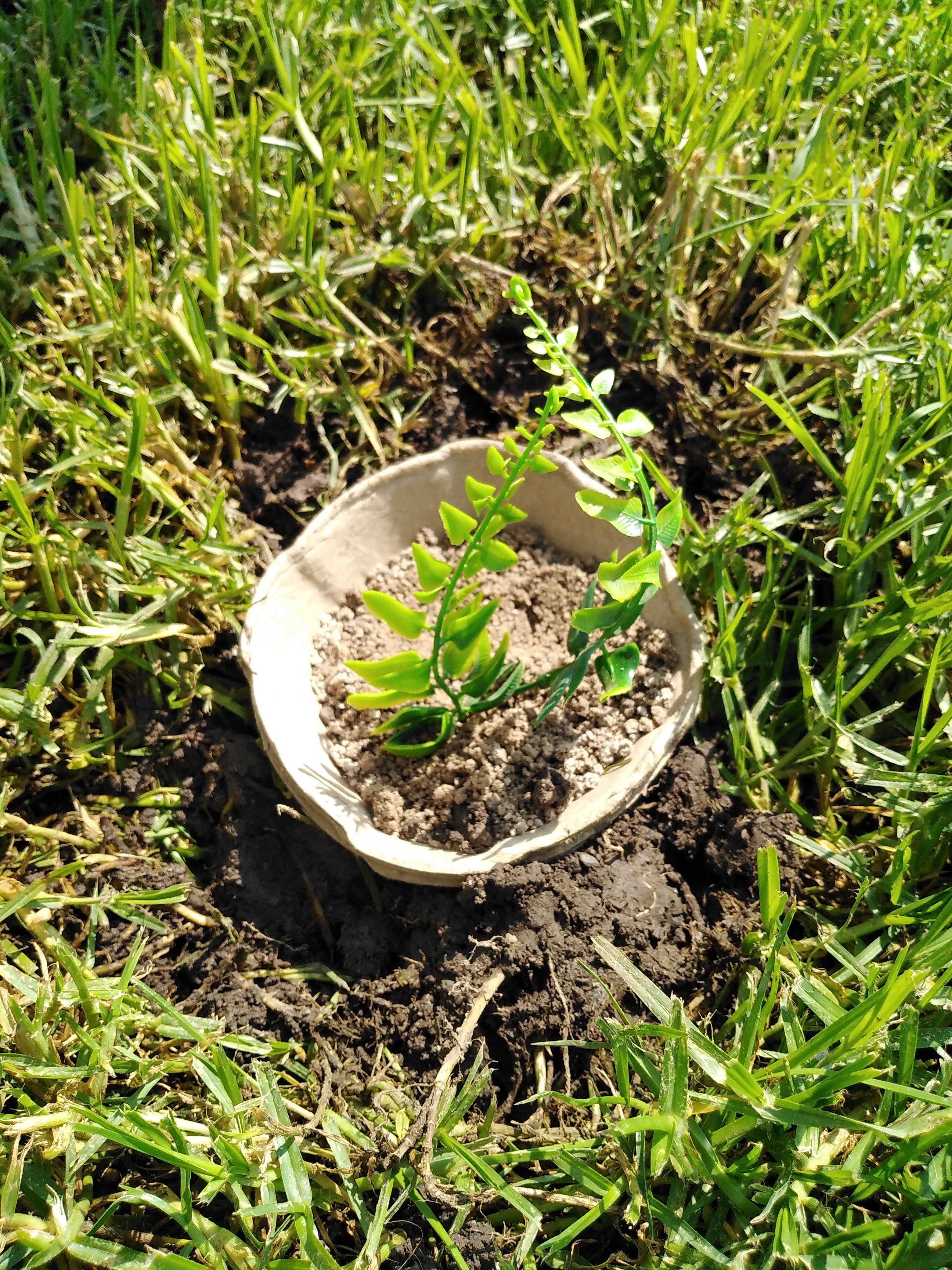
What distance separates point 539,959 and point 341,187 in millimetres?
1545

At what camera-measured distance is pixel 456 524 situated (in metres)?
1.23

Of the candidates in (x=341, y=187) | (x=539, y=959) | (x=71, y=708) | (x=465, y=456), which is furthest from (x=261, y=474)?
(x=539, y=959)

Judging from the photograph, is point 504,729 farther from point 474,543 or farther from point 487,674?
point 474,543

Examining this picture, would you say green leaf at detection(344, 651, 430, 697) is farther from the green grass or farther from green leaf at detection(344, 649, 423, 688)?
the green grass

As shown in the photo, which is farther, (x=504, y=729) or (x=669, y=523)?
(x=504, y=729)

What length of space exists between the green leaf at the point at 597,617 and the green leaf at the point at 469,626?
0.42ft

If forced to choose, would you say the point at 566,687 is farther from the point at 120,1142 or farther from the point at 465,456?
the point at 120,1142

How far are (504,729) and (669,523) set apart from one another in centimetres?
42

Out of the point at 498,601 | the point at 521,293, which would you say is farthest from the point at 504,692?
the point at 521,293

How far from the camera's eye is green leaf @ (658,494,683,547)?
1170 mm

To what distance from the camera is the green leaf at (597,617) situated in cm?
121

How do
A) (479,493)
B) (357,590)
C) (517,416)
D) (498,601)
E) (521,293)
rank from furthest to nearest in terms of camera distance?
(517,416), (357,590), (498,601), (479,493), (521,293)

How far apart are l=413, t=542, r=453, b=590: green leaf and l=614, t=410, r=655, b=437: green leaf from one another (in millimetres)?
292

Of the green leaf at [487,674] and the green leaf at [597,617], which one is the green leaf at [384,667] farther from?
the green leaf at [597,617]
